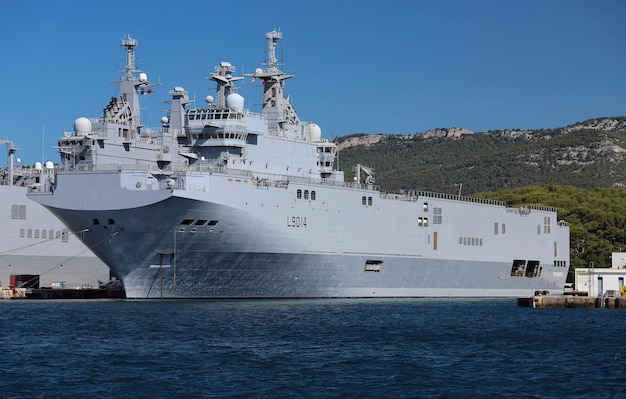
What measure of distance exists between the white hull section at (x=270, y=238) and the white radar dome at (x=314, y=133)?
18.5 ft

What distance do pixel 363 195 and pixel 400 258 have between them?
5.36 meters

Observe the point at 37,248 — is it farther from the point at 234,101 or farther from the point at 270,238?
the point at 270,238

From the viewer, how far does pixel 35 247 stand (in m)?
64.3

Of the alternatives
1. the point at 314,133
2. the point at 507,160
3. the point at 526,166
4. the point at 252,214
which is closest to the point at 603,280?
the point at 314,133

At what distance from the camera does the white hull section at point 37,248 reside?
62.9 m

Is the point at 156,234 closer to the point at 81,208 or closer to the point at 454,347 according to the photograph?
the point at 81,208

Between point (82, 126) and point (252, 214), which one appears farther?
point (82, 126)

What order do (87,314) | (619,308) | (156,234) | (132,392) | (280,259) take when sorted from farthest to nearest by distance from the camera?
(619,308)
(280,259)
(156,234)
(87,314)
(132,392)

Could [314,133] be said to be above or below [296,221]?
above

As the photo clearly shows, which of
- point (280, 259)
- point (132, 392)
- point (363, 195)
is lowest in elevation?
point (132, 392)

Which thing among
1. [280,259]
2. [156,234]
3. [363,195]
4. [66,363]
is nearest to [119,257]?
[156,234]

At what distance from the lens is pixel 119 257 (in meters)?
52.4

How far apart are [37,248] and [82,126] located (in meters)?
8.62

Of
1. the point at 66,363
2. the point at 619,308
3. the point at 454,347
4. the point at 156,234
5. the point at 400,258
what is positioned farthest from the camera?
the point at 400,258
